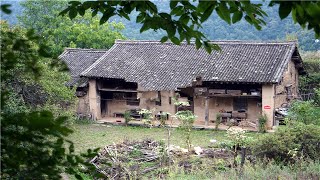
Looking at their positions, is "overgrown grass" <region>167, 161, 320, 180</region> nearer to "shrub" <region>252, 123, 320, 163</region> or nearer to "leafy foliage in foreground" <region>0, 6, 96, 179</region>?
"shrub" <region>252, 123, 320, 163</region>

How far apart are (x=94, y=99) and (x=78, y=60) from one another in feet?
11.2

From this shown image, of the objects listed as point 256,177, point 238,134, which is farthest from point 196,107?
point 256,177

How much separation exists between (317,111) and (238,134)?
585 centimetres

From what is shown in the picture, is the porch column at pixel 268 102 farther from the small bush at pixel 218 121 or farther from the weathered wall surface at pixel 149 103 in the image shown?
the weathered wall surface at pixel 149 103

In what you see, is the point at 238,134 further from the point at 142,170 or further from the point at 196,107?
the point at 196,107

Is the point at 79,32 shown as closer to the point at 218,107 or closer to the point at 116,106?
the point at 116,106

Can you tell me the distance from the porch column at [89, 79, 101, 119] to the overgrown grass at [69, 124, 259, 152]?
109 centimetres

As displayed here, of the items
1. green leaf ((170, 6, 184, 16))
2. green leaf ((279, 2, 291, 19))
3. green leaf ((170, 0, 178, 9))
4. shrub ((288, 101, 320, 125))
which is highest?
green leaf ((170, 0, 178, 9))

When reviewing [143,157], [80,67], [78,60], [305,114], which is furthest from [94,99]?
[305,114]

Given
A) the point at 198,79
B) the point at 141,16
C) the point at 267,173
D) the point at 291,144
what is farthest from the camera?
the point at 198,79

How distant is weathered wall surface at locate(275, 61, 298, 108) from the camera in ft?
71.9

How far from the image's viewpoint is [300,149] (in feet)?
42.5

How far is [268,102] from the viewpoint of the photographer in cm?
2078

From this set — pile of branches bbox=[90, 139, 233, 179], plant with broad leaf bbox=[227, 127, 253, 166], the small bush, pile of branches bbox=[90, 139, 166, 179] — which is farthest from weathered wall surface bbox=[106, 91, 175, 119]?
plant with broad leaf bbox=[227, 127, 253, 166]
